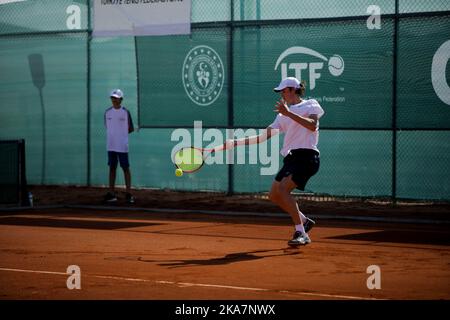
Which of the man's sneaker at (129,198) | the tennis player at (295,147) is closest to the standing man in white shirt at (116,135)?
the man's sneaker at (129,198)

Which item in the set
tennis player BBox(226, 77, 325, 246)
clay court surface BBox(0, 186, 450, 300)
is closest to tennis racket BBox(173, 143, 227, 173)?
tennis player BBox(226, 77, 325, 246)

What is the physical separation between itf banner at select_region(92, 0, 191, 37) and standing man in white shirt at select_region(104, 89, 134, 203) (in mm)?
1519

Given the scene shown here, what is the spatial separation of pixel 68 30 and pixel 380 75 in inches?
266

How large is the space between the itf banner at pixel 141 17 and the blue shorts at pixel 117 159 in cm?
244

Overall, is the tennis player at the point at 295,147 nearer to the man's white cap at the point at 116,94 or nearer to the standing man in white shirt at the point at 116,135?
the standing man in white shirt at the point at 116,135

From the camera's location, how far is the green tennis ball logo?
1636 centimetres

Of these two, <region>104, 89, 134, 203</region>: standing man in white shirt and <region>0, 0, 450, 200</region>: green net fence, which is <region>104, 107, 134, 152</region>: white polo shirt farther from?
<region>0, 0, 450, 200</region>: green net fence

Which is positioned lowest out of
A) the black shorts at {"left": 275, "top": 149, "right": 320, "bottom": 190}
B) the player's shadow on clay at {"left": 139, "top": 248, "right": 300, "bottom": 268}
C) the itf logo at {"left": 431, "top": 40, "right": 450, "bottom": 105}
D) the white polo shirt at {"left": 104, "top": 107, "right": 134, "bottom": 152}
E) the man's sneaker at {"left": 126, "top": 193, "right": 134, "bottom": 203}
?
the player's shadow on clay at {"left": 139, "top": 248, "right": 300, "bottom": 268}

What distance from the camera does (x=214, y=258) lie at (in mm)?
10352

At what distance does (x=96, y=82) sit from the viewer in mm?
19281
